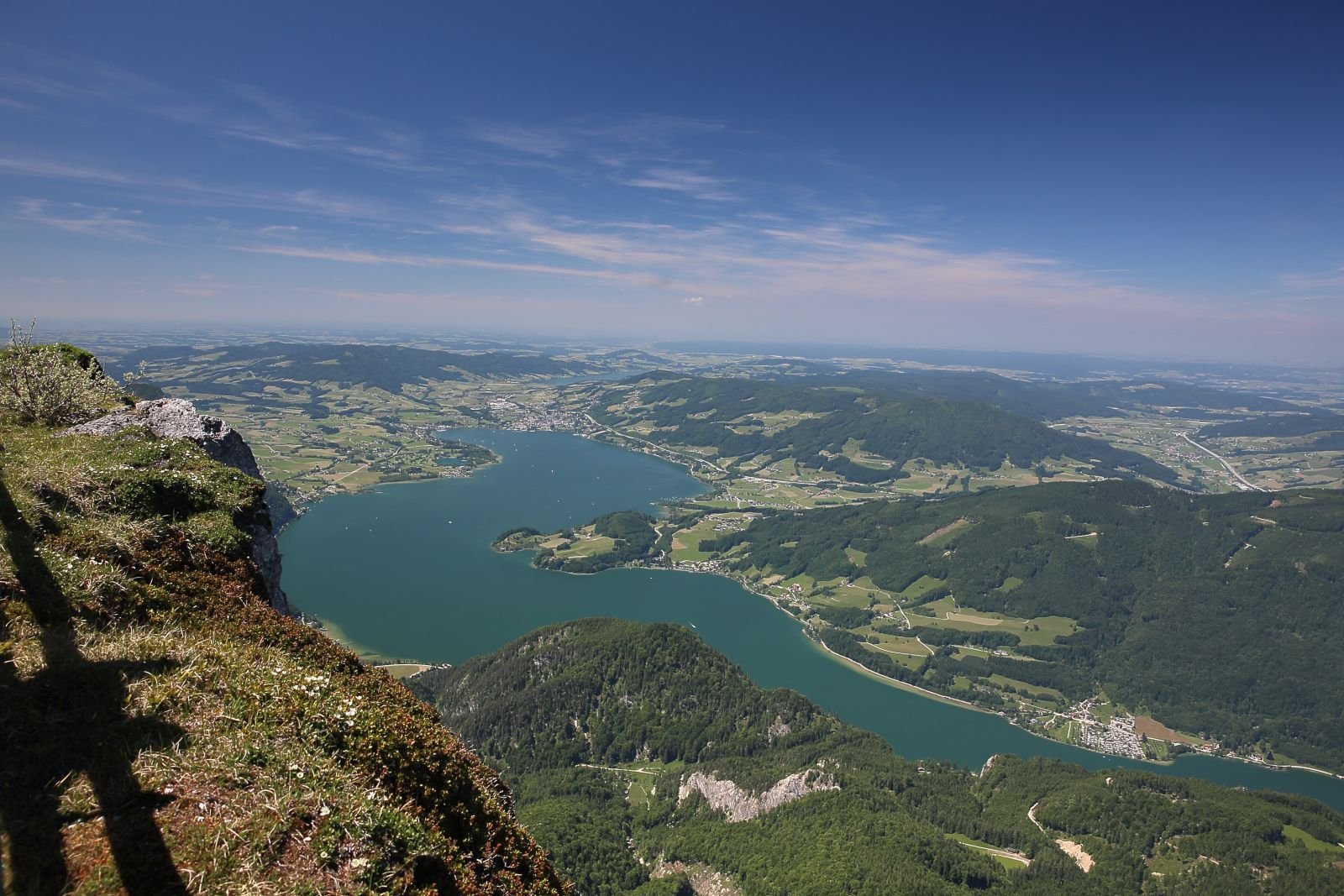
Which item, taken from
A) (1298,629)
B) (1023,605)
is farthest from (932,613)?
(1298,629)

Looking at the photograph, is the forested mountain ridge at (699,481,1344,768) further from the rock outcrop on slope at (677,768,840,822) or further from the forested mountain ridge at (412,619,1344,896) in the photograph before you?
the rock outcrop on slope at (677,768,840,822)

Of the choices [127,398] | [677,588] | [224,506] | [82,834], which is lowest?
[677,588]

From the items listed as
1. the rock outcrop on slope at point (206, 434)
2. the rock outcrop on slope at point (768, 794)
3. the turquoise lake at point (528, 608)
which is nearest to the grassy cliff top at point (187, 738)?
the rock outcrop on slope at point (206, 434)

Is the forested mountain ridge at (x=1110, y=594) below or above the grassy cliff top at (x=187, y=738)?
below

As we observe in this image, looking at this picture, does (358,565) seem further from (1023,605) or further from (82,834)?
(1023,605)

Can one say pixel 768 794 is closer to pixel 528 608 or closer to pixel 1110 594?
pixel 528 608

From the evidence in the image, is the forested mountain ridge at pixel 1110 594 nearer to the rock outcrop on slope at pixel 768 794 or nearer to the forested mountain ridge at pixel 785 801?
the forested mountain ridge at pixel 785 801

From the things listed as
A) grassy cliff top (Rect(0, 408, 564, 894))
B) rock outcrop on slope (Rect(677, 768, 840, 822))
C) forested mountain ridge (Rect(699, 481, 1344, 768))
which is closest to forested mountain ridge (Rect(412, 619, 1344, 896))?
rock outcrop on slope (Rect(677, 768, 840, 822))
